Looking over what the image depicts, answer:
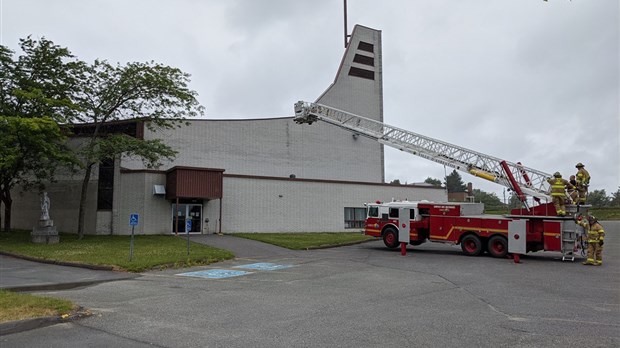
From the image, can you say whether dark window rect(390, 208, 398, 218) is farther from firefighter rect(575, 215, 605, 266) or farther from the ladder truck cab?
firefighter rect(575, 215, 605, 266)

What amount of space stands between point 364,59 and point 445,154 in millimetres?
25931

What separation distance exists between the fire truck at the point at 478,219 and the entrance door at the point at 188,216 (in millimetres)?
11783

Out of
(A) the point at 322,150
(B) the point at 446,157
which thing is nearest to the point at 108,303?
(B) the point at 446,157

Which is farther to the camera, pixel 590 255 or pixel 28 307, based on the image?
pixel 590 255

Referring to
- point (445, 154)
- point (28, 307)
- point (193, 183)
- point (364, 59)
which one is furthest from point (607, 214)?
point (28, 307)

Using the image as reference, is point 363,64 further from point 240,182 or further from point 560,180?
point 560,180

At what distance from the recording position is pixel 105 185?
28.8 metres

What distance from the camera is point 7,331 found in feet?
21.4

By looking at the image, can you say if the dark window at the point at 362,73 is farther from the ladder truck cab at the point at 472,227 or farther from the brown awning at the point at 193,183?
the ladder truck cab at the point at 472,227

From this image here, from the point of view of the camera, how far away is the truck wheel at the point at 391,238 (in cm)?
2241

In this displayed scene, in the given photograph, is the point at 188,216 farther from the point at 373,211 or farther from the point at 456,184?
the point at 456,184

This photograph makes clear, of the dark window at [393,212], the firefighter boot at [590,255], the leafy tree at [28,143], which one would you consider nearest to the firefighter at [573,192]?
the firefighter boot at [590,255]

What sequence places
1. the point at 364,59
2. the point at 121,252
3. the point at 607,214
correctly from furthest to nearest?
the point at 607,214
the point at 364,59
the point at 121,252

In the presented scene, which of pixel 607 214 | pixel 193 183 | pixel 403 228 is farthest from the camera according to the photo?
Result: pixel 607 214
